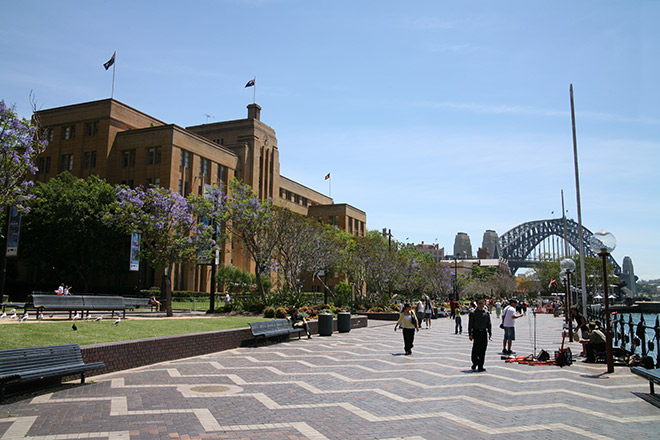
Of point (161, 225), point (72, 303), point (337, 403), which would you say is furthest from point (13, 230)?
point (337, 403)

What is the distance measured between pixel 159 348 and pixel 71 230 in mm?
33709

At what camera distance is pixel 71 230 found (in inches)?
1622

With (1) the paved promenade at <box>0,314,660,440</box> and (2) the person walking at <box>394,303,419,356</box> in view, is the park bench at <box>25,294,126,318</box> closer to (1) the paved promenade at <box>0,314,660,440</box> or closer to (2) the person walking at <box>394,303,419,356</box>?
(1) the paved promenade at <box>0,314,660,440</box>

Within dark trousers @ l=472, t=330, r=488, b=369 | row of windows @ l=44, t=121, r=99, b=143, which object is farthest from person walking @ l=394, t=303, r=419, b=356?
row of windows @ l=44, t=121, r=99, b=143

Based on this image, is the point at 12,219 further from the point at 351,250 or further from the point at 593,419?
the point at 351,250

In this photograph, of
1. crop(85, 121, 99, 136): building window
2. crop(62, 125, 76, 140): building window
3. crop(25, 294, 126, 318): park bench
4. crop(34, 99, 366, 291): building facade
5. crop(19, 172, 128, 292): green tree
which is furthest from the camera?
crop(62, 125, 76, 140): building window

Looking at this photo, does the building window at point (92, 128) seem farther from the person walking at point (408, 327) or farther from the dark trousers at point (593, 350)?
the dark trousers at point (593, 350)

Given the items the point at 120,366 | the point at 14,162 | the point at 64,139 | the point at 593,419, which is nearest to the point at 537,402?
the point at 593,419

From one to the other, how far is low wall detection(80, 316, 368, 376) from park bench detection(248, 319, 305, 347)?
0.43 m

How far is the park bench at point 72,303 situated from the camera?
53.8ft

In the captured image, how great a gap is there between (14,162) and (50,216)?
108ft

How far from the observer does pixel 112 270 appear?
150 ft

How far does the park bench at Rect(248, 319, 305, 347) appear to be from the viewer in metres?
16.5

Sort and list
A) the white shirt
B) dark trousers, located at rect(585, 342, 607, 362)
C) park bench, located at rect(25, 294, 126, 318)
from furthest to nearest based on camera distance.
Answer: park bench, located at rect(25, 294, 126, 318)
the white shirt
dark trousers, located at rect(585, 342, 607, 362)
